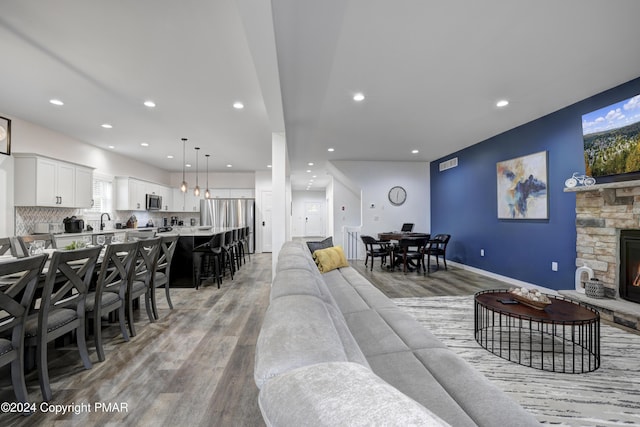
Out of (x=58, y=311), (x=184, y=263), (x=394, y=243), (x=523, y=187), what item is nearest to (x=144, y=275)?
(x=58, y=311)

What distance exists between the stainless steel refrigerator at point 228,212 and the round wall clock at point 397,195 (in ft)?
14.3

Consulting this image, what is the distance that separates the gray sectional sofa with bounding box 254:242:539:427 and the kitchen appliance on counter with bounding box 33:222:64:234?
5352mm

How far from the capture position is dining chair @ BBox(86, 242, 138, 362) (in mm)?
2236

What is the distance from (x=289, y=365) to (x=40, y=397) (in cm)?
227

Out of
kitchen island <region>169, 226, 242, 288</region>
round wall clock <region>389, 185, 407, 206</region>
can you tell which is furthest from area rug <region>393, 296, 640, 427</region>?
Result: round wall clock <region>389, 185, 407, 206</region>

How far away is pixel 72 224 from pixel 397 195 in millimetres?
7256

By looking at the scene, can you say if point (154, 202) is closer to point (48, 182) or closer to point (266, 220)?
point (48, 182)

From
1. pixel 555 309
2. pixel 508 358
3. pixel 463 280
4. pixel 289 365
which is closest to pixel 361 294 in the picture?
pixel 508 358

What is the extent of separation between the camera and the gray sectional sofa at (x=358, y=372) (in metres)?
0.45

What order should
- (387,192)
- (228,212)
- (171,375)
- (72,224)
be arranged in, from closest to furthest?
1. (171,375)
2. (72,224)
3. (387,192)
4. (228,212)

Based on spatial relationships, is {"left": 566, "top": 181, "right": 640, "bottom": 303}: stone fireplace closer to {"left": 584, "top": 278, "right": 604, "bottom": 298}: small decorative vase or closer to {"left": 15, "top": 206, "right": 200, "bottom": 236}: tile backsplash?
{"left": 584, "top": 278, "right": 604, "bottom": 298}: small decorative vase

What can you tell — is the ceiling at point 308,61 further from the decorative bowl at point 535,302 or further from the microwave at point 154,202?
the microwave at point 154,202

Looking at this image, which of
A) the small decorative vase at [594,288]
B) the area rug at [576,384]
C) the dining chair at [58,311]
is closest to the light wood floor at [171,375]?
the dining chair at [58,311]

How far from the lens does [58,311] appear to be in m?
2.00
